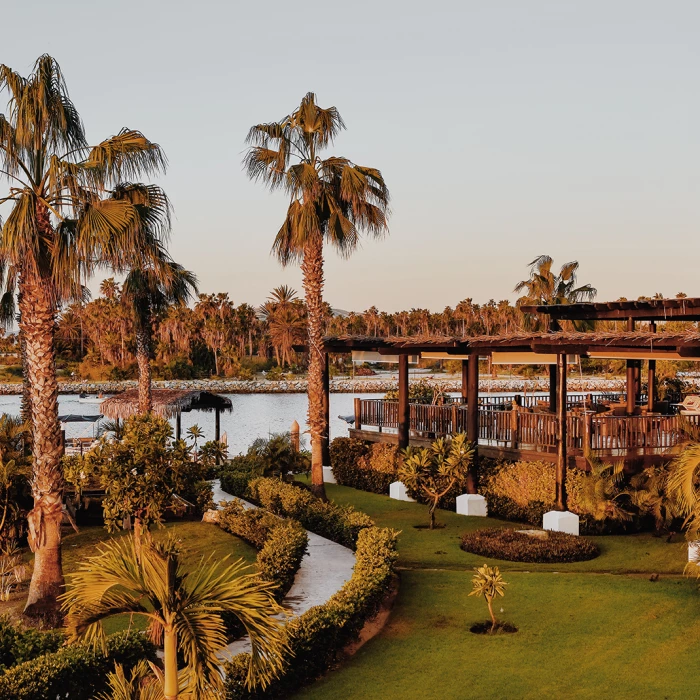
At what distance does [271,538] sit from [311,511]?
2.87m

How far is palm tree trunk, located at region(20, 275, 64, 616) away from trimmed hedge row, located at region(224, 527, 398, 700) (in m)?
3.91

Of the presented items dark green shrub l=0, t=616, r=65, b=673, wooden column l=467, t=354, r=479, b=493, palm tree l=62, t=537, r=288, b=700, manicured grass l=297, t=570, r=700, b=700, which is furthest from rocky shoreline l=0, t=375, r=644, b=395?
palm tree l=62, t=537, r=288, b=700

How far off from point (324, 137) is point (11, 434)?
934 cm

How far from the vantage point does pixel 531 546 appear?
14.0 meters

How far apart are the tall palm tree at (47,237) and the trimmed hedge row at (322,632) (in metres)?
4.02

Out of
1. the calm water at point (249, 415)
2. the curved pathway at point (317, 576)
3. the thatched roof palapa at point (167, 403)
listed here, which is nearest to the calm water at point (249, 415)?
the calm water at point (249, 415)

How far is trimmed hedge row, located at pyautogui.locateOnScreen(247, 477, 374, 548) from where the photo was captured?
14.7 metres

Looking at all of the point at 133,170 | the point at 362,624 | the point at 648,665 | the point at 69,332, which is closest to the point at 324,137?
the point at 133,170

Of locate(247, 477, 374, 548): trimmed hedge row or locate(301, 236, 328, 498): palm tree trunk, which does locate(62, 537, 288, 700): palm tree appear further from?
locate(301, 236, 328, 498): palm tree trunk

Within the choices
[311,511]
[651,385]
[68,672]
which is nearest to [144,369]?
[311,511]

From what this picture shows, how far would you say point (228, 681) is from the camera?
7.58 meters

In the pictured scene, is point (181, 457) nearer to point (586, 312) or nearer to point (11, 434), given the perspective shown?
point (11, 434)

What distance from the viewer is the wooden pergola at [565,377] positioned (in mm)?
15680

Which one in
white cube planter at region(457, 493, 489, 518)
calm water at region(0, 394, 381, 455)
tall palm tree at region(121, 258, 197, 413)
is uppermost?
tall palm tree at region(121, 258, 197, 413)
